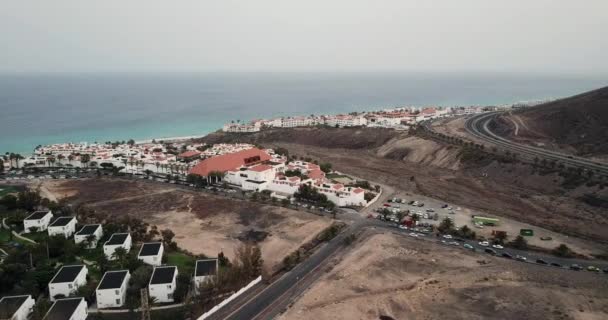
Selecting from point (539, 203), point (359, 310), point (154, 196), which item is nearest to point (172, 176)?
point (154, 196)

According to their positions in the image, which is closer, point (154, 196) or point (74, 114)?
point (154, 196)

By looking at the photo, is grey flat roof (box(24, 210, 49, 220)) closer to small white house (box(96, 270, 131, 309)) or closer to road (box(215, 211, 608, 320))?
small white house (box(96, 270, 131, 309))

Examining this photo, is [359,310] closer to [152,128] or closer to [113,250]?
[113,250]

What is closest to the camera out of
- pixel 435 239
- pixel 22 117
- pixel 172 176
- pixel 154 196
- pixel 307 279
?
pixel 307 279

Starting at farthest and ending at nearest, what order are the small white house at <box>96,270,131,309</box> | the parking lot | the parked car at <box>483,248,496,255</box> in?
the parked car at <box>483,248,496,255</box>, the parking lot, the small white house at <box>96,270,131,309</box>

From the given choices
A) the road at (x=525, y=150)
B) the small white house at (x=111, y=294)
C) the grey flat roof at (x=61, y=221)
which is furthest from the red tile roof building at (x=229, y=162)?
the road at (x=525, y=150)

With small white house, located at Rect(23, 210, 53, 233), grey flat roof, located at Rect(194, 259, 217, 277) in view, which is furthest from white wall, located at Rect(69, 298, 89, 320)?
small white house, located at Rect(23, 210, 53, 233)

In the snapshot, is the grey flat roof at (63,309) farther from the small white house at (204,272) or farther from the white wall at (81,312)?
the small white house at (204,272)

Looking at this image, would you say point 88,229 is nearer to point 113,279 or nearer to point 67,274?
point 67,274
